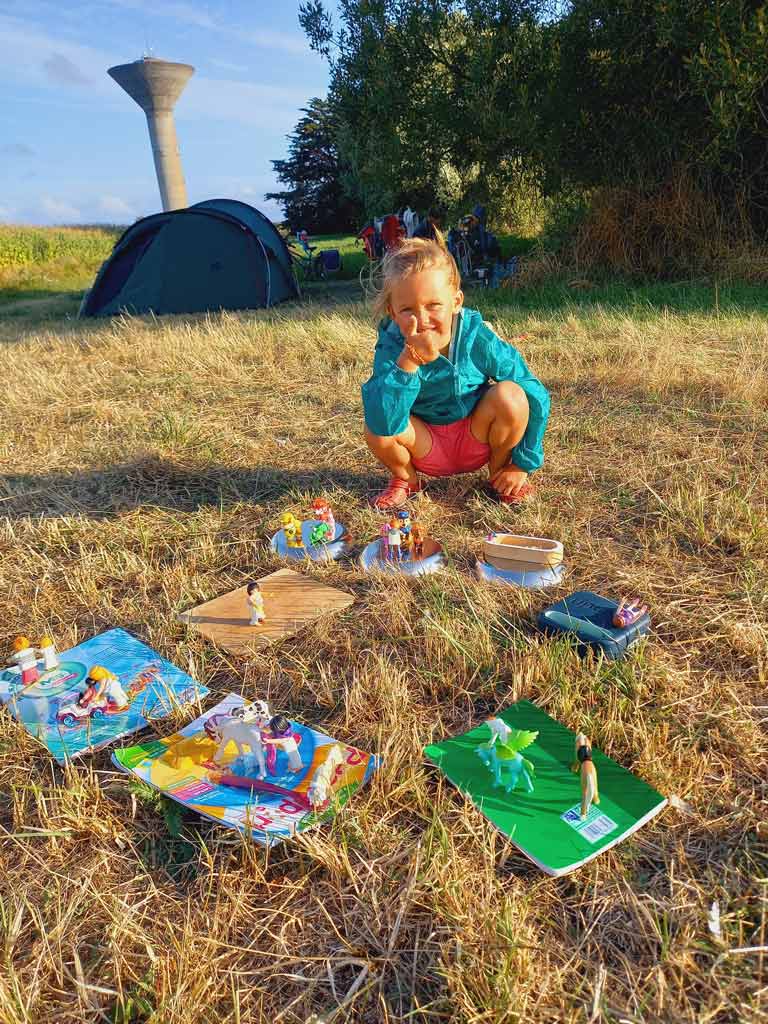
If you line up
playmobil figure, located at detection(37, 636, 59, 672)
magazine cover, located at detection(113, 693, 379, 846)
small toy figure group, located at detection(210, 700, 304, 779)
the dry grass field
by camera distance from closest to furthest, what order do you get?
1. the dry grass field
2. magazine cover, located at detection(113, 693, 379, 846)
3. small toy figure group, located at detection(210, 700, 304, 779)
4. playmobil figure, located at detection(37, 636, 59, 672)

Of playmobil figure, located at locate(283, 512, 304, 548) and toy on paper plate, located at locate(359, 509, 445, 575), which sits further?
playmobil figure, located at locate(283, 512, 304, 548)

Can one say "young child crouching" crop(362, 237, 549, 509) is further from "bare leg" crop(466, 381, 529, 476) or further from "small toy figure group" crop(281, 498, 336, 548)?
"small toy figure group" crop(281, 498, 336, 548)

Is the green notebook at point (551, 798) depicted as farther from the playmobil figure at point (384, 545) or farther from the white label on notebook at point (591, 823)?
the playmobil figure at point (384, 545)

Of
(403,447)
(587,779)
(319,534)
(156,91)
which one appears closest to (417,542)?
(319,534)

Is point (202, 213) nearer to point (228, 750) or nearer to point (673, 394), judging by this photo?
point (673, 394)

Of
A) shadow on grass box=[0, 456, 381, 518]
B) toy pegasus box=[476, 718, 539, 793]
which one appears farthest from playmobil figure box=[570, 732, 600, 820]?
shadow on grass box=[0, 456, 381, 518]

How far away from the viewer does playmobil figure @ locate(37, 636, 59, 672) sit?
195 centimetres

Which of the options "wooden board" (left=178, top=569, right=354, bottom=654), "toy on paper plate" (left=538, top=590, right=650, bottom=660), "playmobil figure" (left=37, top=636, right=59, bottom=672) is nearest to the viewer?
"toy on paper plate" (left=538, top=590, right=650, bottom=660)

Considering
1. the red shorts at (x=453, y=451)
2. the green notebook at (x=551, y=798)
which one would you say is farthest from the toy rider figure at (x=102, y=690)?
the red shorts at (x=453, y=451)

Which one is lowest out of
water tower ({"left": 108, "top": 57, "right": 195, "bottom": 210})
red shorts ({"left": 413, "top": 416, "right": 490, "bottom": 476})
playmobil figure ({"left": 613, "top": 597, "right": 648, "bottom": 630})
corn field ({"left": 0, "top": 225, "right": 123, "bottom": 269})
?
playmobil figure ({"left": 613, "top": 597, "right": 648, "bottom": 630})

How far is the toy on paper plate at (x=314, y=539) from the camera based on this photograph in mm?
2564

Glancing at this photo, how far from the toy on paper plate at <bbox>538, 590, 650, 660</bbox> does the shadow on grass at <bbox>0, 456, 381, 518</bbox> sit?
49.1 inches

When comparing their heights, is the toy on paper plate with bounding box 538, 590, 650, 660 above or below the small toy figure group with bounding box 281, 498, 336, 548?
below

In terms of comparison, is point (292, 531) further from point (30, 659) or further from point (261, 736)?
point (261, 736)
